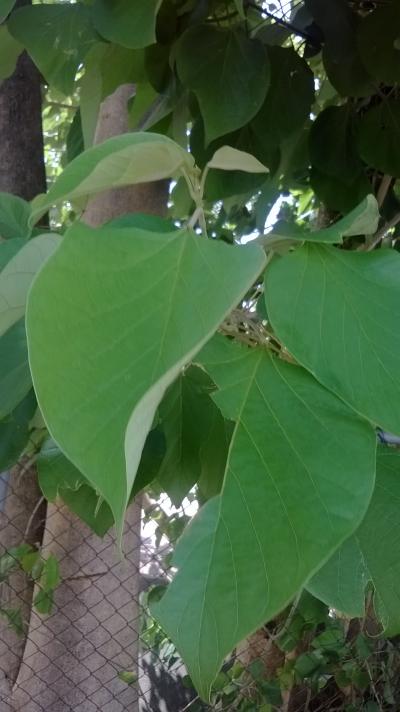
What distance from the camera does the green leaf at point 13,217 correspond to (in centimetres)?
46

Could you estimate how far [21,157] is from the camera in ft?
5.00

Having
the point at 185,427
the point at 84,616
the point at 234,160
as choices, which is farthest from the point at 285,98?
the point at 84,616

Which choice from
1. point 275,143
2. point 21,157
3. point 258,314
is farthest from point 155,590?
point 258,314

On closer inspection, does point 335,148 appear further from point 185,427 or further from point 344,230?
point 344,230

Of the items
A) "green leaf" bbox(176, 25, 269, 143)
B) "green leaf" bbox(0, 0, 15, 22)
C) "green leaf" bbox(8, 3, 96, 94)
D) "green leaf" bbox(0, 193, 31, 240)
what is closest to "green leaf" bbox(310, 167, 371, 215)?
"green leaf" bbox(176, 25, 269, 143)

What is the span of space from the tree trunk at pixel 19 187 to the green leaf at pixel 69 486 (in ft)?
2.55

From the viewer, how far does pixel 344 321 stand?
315mm

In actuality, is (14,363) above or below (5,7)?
below

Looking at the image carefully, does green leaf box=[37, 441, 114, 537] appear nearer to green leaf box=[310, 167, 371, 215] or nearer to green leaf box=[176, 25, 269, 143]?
green leaf box=[176, 25, 269, 143]

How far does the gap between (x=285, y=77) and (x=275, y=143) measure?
0.08 metres

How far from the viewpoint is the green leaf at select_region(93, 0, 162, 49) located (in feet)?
2.11

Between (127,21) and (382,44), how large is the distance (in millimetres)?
330

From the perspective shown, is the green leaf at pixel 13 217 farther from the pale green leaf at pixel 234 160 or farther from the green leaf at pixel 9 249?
the pale green leaf at pixel 234 160

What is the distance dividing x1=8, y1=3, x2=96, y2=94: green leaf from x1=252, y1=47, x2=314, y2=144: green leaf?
0.76ft
